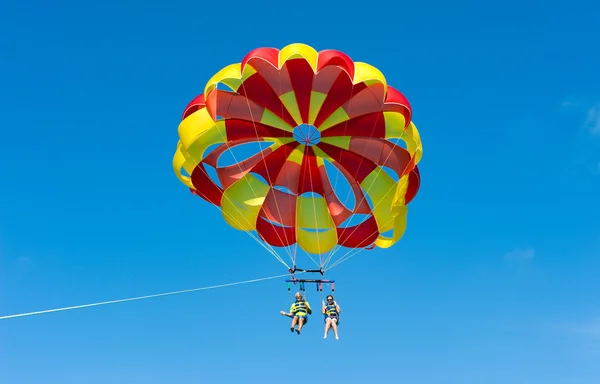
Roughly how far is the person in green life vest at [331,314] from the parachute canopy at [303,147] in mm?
2252

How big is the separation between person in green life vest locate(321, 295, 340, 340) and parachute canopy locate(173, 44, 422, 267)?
225cm

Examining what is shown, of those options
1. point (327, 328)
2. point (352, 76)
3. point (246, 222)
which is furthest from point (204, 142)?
point (327, 328)

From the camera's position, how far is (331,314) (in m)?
15.5

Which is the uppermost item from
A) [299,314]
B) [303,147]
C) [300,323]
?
[303,147]

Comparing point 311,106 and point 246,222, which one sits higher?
point 311,106

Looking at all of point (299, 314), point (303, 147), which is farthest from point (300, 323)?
point (303, 147)

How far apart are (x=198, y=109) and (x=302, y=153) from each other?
9.75 ft

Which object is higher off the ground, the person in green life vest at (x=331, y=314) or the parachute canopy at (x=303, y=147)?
the parachute canopy at (x=303, y=147)

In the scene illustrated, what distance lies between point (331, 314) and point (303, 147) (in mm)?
4495

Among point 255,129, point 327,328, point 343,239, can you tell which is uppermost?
point 255,129

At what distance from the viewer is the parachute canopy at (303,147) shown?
1564 centimetres

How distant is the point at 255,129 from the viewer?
16.4 meters

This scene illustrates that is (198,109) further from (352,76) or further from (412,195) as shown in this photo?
(412,195)

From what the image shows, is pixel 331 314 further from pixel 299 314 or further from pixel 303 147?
pixel 303 147
